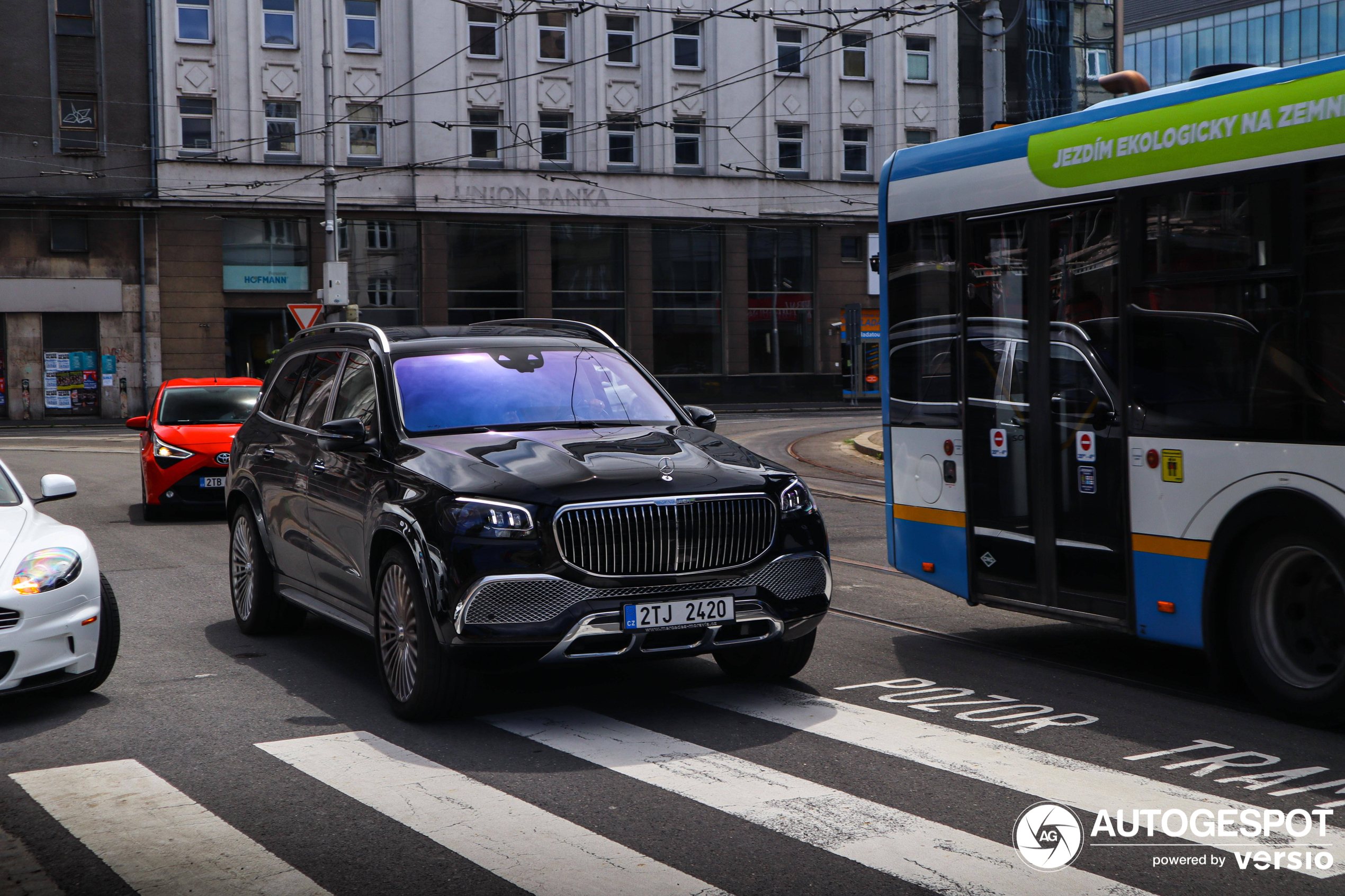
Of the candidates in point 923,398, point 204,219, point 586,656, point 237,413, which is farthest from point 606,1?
point 586,656

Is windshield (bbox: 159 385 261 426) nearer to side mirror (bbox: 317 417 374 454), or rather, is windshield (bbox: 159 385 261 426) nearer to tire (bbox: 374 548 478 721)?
side mirror (bbox: 317 417 374 454)

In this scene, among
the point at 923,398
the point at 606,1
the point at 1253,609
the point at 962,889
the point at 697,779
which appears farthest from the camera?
the point at 606,1

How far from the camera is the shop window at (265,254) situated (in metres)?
41.3

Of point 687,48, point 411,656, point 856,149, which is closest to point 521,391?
point 411,656

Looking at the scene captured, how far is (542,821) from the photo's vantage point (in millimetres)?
4844

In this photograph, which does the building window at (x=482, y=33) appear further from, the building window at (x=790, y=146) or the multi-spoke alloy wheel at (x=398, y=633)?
the multi-spoke alloy wheel at (x=398, y=633)

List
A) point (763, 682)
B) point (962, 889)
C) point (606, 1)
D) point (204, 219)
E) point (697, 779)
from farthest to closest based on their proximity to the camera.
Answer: point (606, 1)
point (204, 219)
point (763, 682)
point (697, 779)
point (962, 889)

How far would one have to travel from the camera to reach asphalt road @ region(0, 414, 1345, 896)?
4.30m

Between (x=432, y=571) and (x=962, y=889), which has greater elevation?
(x=432, y=571)

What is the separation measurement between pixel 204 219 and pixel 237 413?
85.9 ft

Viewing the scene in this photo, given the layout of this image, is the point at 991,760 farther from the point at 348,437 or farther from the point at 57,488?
the point at 57,488

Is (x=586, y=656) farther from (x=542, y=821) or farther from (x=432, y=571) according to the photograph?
(x=542, y=821)

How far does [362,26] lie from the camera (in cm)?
4178

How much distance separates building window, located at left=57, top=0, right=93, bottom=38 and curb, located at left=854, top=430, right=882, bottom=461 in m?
26.5
